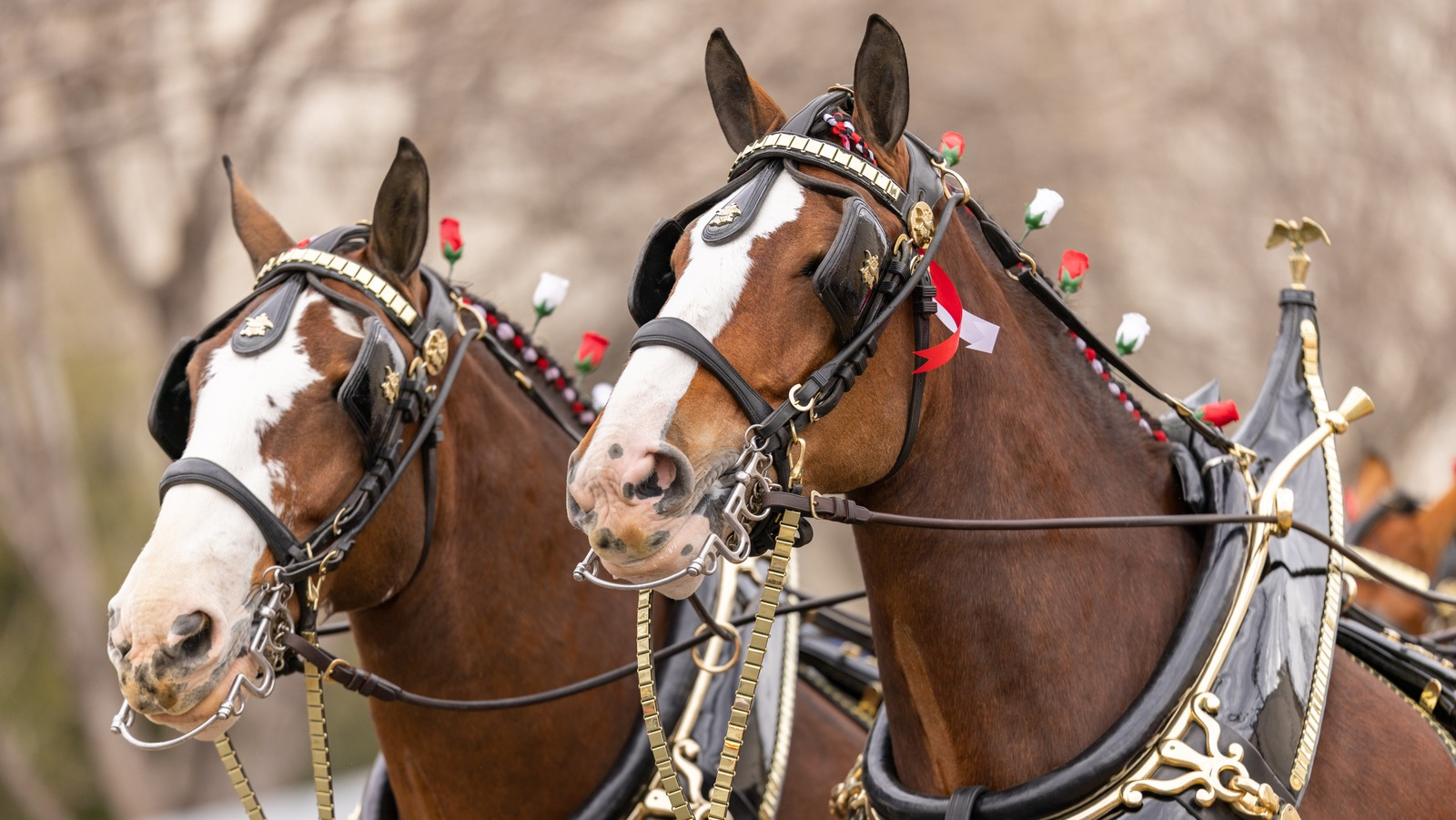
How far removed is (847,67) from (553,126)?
2.34 m

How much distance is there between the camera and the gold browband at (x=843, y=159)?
250 centimetres

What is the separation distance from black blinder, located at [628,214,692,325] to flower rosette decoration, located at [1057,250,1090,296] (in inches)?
34.6

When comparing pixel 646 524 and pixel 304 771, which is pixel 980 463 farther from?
pixel 304 771

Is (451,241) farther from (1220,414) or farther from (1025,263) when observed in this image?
(1220,414)

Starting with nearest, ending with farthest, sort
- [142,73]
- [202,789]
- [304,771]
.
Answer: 1. [142,73]
2. [202,789]
3. [304,771]

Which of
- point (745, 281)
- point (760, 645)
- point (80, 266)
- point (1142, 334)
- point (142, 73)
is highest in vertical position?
point (80, 266)

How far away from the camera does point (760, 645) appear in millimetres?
2562

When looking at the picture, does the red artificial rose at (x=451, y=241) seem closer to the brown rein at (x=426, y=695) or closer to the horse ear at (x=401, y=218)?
the horse ear at (x=401, y=218)

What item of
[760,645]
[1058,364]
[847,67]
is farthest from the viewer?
[847,67]

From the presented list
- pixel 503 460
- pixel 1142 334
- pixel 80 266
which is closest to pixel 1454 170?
pixel 1142 334

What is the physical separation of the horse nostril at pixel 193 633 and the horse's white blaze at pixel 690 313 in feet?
3.05

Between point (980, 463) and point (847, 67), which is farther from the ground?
point (847, 67)

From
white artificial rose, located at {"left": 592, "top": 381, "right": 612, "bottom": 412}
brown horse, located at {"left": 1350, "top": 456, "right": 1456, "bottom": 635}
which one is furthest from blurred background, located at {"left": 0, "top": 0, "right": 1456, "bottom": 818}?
white artificial rose, located at {"left": 592, "top": 381, "right": 612, "bottom": 412}

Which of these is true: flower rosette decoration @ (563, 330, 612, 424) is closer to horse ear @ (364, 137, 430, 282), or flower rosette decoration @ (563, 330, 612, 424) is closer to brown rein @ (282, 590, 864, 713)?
horse ear @ (364, 137, 430, 282)
